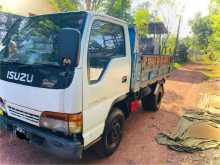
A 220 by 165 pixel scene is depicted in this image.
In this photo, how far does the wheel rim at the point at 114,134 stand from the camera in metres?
3.58

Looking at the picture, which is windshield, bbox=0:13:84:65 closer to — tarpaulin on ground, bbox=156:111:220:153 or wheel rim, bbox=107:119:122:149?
wheel rim, bbox=107:119:122:149

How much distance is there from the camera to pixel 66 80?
256cm

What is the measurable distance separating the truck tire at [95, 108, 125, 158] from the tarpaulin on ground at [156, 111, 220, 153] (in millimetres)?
1046

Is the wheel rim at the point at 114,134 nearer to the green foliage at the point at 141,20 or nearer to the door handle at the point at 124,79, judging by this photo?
the door handle at the point at 124,79

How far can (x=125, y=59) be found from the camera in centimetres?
366

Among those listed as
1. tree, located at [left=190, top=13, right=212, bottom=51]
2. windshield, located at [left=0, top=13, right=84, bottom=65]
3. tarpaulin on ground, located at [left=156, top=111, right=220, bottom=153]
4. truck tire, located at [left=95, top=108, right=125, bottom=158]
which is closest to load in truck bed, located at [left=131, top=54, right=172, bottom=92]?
truck tire, located at [left=95, top=108, right=125, bottom=158]

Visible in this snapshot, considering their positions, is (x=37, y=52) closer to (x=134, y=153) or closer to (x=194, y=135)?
(x=134, y=153)

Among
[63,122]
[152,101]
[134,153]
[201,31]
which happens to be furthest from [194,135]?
[201,31]

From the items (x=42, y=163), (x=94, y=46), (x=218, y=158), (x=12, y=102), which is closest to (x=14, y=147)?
(x=42, y=163)

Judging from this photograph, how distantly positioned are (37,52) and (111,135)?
171 centimetres

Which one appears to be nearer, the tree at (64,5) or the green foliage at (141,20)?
the tree at (64,5)

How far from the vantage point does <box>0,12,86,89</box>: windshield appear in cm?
264

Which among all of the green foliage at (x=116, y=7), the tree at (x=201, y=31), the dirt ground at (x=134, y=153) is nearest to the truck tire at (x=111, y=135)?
the dirt ground at (x=134, y=153)

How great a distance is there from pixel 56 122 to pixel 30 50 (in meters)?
1.05
